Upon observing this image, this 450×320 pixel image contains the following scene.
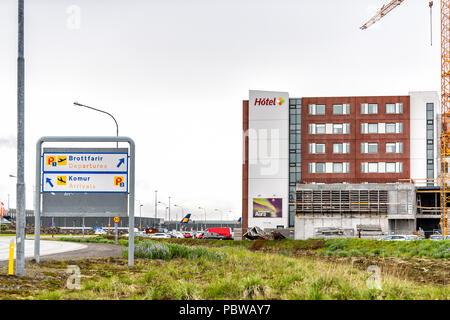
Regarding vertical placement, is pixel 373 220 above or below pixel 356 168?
below

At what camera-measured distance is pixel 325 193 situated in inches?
3164

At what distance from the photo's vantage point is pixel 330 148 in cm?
8456

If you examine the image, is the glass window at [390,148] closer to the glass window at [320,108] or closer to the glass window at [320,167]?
the glass window at [320,167]

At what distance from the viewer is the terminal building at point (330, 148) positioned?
82812mm

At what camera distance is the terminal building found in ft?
272

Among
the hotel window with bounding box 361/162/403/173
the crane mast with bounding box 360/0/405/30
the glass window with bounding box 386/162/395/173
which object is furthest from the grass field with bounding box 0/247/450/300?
the crane mast with bounding box 360/0/405/30

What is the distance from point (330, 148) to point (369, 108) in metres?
8.49

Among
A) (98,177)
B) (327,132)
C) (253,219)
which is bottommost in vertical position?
(253,219)

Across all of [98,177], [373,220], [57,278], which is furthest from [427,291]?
[373,220]

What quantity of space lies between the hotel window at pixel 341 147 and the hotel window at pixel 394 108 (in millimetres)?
7975

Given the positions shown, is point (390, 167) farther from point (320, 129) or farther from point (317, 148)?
point (320, 129)

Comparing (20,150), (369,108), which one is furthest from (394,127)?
(20,150)
